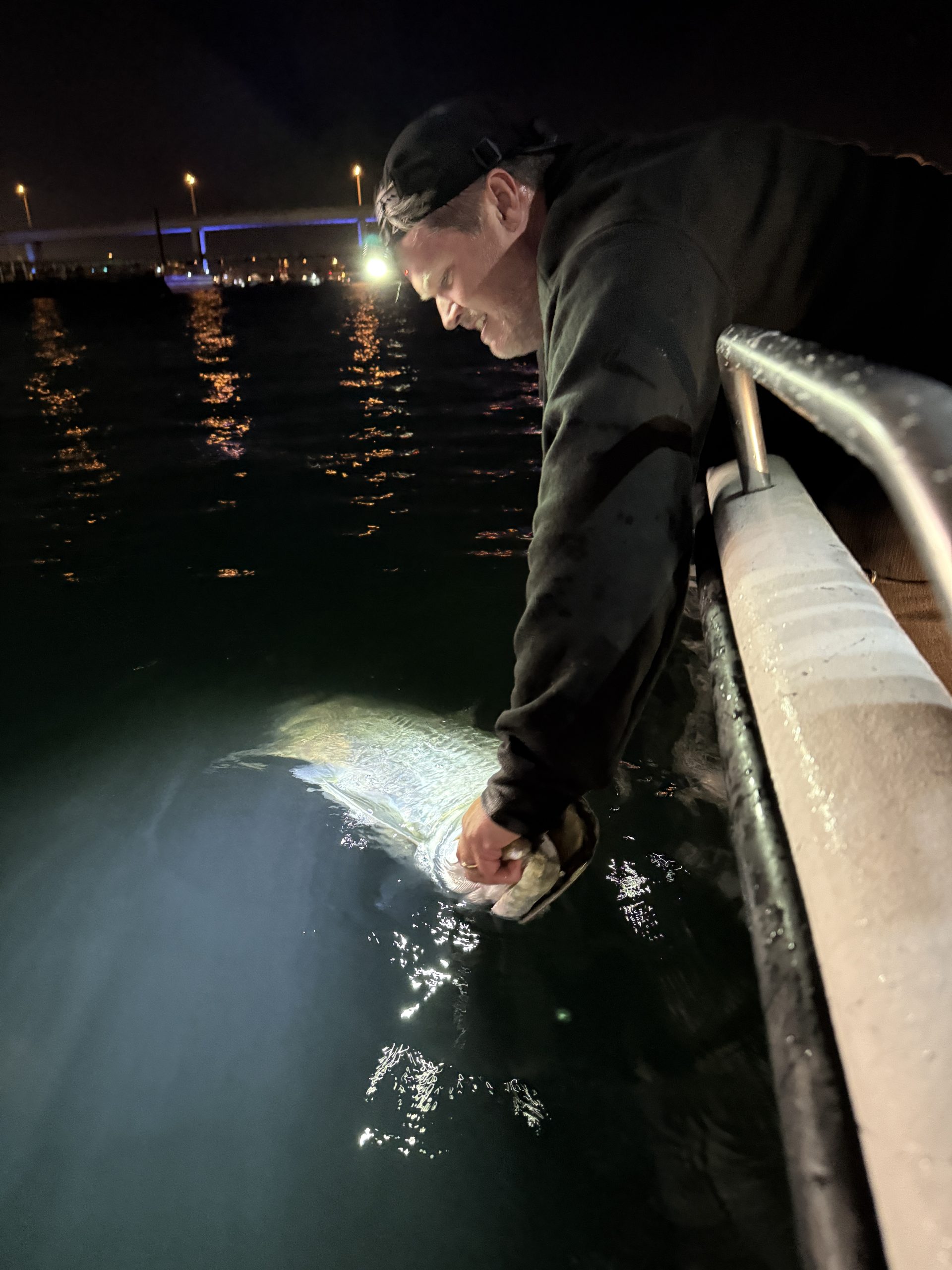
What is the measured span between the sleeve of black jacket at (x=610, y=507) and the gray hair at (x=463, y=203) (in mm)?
718

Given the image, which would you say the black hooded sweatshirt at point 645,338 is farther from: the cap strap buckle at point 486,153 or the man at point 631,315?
the cap strap buckle at point 486,153

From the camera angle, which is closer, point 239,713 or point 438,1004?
point 438,1004

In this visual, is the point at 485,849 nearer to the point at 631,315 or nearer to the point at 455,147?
the point at 631,315

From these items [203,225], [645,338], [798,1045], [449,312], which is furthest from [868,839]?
[203,225]

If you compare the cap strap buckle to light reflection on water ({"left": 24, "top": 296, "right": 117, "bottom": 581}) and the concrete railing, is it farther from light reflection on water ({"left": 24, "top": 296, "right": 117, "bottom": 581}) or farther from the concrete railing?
light reflection on water ({"left": 24, "top": 296, "right": 117, "bottom": 581})

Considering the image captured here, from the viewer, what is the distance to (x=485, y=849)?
5.96 ft

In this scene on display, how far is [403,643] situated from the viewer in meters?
5.10

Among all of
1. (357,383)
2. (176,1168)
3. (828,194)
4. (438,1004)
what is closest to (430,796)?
(438,1004)

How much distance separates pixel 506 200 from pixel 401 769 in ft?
8.52

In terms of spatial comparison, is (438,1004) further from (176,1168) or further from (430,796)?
(430,796)

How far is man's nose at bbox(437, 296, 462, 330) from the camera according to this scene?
252cm

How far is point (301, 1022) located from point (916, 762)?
227 centimetres

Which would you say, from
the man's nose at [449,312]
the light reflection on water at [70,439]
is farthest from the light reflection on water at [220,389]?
the man's nose at [449,312]

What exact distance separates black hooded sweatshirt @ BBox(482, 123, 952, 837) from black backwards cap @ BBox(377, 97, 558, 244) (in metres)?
0.39
